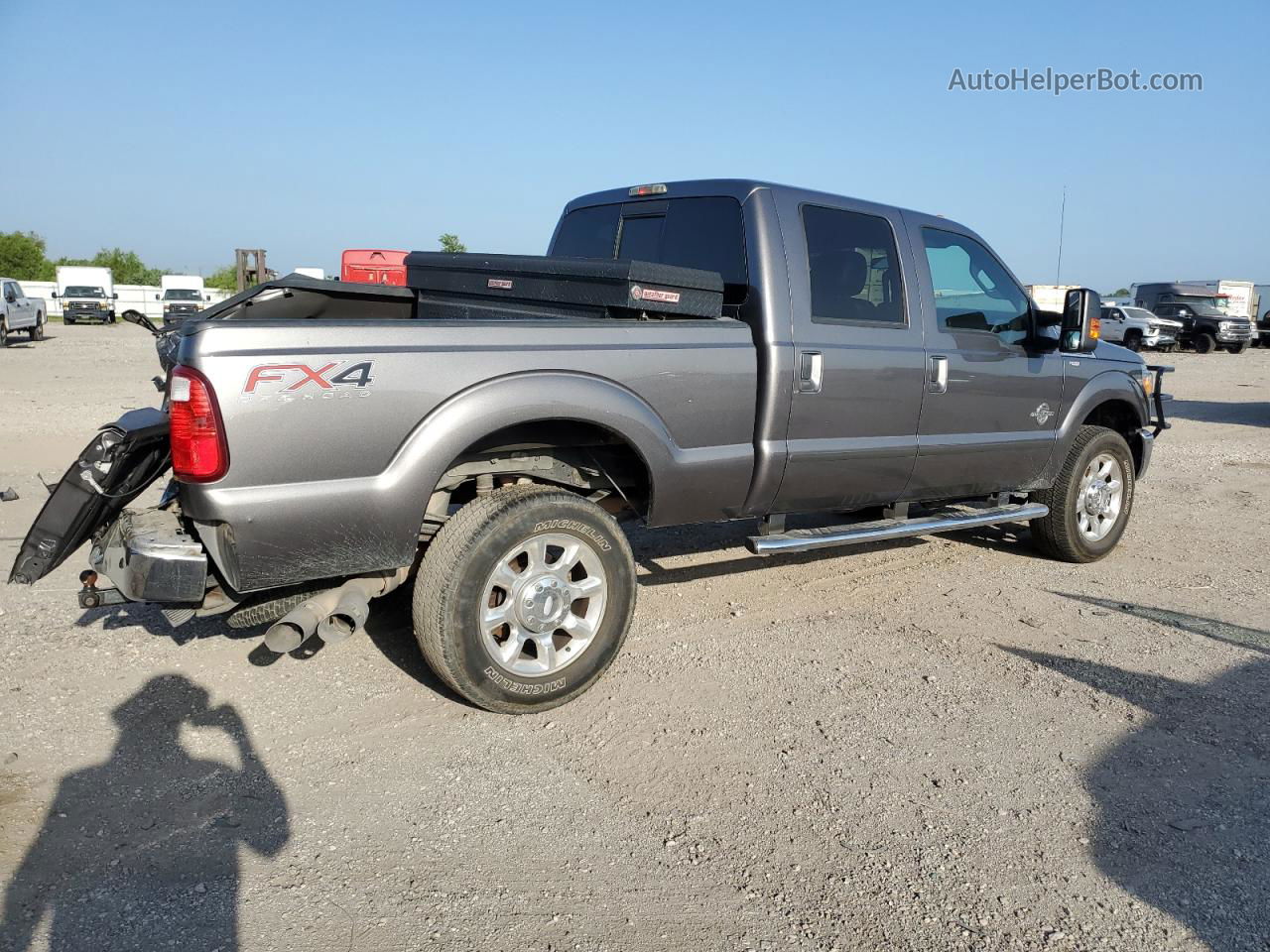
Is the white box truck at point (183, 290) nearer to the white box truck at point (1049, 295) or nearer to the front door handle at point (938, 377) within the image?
the white box truck at point (1049, 295)

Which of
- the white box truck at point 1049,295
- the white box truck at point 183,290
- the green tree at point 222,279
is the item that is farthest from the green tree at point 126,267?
the white box truck at point 1049,295

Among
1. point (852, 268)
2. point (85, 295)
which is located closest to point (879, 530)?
point (852, 268)

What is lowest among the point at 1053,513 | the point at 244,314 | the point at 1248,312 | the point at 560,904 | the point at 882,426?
the point at 560,904

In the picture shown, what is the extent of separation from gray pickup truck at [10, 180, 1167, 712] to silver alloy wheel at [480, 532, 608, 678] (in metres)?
0.01

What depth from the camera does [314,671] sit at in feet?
13.8

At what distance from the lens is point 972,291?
5410mm

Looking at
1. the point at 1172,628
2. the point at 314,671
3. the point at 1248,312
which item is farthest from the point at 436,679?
the point at 1248,312

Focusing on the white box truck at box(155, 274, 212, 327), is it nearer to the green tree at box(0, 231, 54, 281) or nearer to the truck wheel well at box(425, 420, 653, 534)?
the green tree at box(0, 231, 54, 281)

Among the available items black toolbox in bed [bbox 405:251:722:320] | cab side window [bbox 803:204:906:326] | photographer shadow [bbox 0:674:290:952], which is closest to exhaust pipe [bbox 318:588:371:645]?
photographer shadow [bbox 0:674:290:952]

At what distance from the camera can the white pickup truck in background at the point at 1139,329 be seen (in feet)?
101

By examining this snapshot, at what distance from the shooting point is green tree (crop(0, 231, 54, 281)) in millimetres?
63469

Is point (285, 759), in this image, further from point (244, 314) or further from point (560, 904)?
point (244, 314)

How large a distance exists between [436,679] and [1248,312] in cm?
4011

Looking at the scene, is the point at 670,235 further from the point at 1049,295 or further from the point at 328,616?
the point at 1049,295
